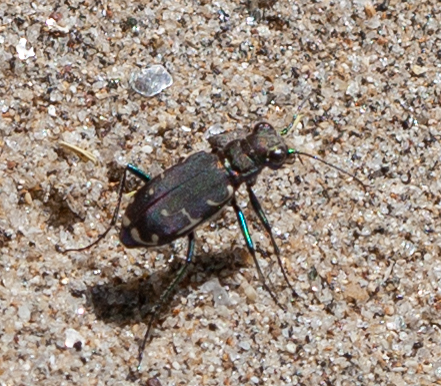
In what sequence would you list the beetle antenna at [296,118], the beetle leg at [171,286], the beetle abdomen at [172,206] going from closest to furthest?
the beetle abdomen at [172,206] → the beetle leg at [171,286] → the beetle antenna at [296,118]

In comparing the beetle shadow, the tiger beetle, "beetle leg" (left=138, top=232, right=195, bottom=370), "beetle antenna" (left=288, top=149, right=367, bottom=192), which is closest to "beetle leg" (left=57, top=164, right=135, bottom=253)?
the tiger beetle

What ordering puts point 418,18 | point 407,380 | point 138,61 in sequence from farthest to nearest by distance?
point 418,18 < point 138,61 < point 407,380

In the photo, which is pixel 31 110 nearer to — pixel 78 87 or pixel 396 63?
pixel 78 87

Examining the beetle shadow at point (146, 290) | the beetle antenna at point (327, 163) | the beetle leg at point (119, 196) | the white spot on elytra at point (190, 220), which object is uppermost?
the beetle antenna at point (327, 163)

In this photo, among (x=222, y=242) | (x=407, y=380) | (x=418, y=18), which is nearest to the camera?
(x=407, y=380)

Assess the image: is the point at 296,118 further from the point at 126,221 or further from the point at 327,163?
the point at 126,221

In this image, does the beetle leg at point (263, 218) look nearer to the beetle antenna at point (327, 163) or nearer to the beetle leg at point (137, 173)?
the beetle antenna at point (327, 163)

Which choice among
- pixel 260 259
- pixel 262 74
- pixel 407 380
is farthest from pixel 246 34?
pixel 407 380

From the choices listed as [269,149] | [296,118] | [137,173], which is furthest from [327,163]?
[137,173]

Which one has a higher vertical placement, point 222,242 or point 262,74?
point 262,74

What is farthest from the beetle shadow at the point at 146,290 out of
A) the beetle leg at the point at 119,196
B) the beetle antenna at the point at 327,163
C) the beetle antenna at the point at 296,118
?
the beetle antenna at the point at 296,118
